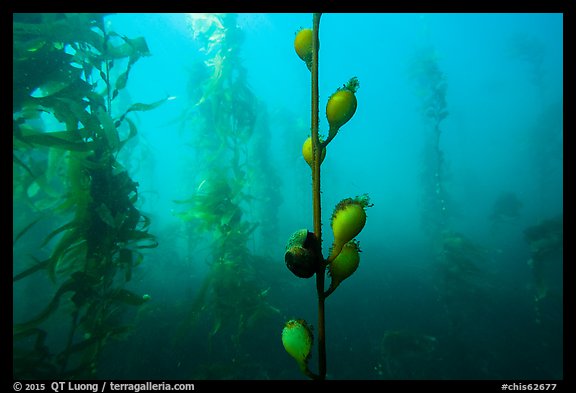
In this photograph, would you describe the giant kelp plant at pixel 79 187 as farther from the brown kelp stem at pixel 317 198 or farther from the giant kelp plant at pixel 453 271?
the giant kelp plant at pixel 453 271

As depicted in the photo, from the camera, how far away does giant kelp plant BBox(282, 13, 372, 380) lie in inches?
25.8

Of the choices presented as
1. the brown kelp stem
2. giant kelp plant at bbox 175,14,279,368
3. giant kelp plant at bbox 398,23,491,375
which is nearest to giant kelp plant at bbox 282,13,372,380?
the brown kelp stem

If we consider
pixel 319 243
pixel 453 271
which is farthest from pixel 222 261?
pixel 453 271

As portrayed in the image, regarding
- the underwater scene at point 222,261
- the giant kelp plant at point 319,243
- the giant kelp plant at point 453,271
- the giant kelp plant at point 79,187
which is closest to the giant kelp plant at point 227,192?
the underwater scene at point 222,261

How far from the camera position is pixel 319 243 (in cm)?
71

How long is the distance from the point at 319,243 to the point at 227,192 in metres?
4.68

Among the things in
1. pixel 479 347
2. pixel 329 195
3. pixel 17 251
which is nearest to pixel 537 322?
pixel 479 347

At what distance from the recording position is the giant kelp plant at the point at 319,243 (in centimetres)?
66

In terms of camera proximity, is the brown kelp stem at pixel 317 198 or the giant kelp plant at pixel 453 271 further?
the giant kelp plant at pixel 453 271

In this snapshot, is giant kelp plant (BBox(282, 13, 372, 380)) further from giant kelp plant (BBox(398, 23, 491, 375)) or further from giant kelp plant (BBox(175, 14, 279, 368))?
giant kelp plant (BBox(398, 23, 491, 375))

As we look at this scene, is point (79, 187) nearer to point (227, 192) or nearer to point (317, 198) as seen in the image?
point (227, 192)

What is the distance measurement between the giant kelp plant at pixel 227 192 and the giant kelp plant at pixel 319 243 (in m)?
4.16

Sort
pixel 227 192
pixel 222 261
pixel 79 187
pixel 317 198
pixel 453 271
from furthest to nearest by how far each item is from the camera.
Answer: pixel 453 271
pixel 227 192
pixel 222 261
pixel 79 187
pixel 317 198
